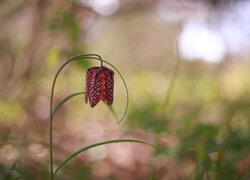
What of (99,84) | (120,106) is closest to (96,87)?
(99,84)

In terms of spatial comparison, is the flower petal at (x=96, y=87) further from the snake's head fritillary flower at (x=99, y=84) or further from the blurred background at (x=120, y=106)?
the blurred background at (x=120, y=106)

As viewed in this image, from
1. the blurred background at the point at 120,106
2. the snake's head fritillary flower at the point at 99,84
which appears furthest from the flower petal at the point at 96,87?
the blurred background at the point at 120,106

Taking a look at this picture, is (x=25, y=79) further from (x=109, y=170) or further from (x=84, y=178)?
(x=84, y=178)

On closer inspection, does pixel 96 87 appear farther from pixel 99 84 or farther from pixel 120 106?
pixel 120 106

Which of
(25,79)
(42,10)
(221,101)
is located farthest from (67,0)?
(221,101)

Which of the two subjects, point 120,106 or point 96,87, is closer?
point 96,87

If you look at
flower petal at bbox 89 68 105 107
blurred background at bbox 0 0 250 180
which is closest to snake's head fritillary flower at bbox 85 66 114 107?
flower petal at bbox 89 68 105 107
